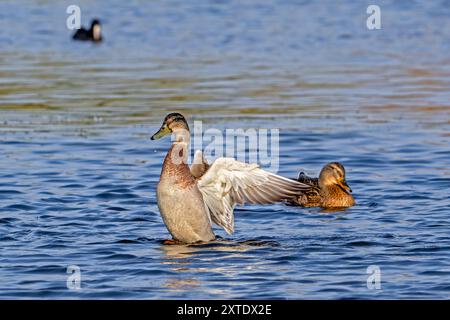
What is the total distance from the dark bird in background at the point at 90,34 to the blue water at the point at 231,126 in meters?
0.30

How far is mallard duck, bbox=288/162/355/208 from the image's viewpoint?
39.9 feet

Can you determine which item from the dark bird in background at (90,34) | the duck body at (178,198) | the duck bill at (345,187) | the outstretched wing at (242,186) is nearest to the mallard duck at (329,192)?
the duck bill at (345,187)

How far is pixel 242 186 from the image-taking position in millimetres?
10055

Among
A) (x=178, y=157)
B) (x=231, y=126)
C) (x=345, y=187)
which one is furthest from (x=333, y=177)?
(x=231, y=126)

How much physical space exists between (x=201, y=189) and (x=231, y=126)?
604 cm

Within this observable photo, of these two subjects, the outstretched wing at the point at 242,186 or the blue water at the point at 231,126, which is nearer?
the blue water at the point at 231,126

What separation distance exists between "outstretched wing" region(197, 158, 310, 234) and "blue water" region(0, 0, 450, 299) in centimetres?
43

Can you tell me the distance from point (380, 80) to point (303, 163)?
626 cm

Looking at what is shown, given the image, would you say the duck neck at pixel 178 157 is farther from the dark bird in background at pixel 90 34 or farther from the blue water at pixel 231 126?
the dark bird in background at pixel 90 34

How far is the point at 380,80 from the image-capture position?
20.2m

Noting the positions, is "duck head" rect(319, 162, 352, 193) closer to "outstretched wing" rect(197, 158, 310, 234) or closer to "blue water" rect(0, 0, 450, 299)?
"blue water" rect(0, 0, 450, 299)

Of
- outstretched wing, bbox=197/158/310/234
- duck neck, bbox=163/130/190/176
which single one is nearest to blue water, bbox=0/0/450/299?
outstretched wing, bbox=197/158/310/234

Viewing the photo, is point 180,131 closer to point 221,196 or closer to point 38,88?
point 221,196

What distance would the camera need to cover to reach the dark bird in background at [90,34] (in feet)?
86.2
